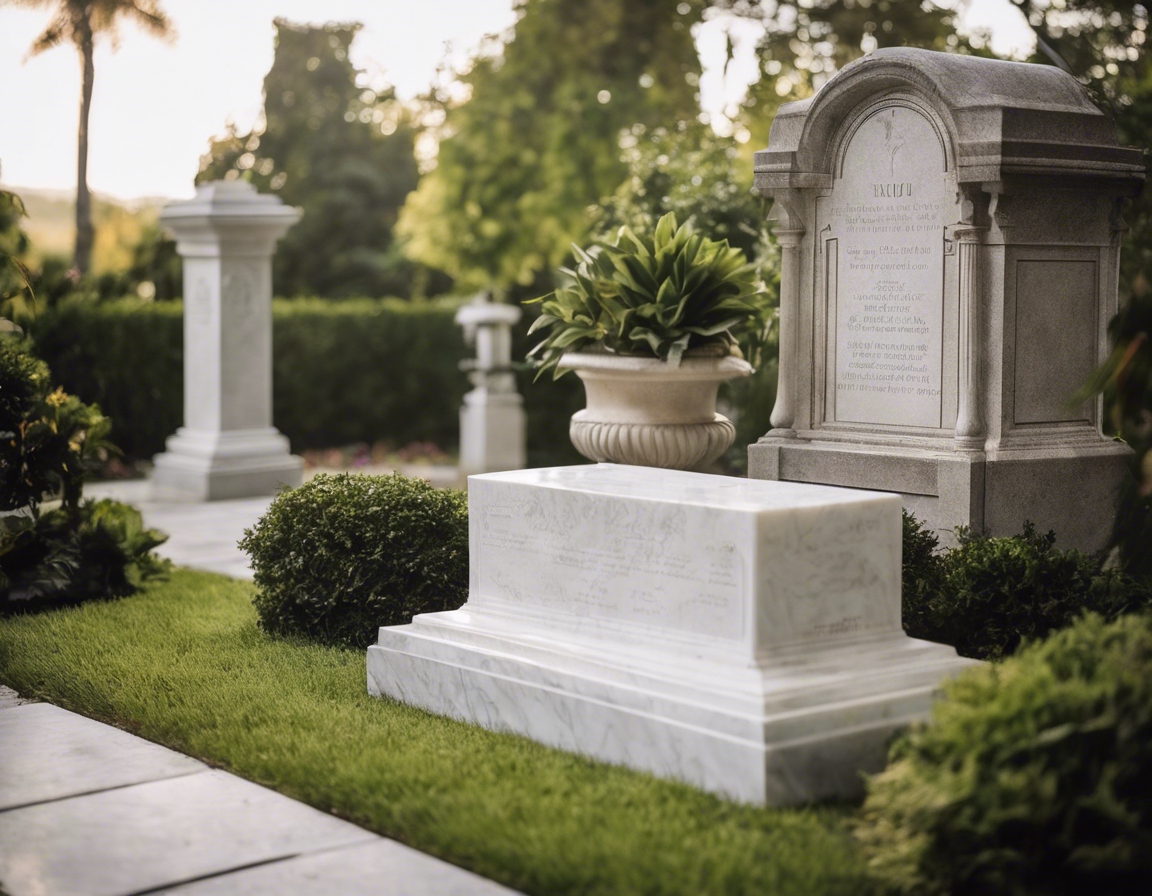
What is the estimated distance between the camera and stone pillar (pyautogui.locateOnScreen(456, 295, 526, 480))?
1588 cm

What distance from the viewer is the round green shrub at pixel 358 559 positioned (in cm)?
688

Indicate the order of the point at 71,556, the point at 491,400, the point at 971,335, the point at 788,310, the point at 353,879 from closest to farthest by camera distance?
the point at 353,879 → the point at 971,335 → the point at 788,310 → the point at 71,556 → the point at 491,400

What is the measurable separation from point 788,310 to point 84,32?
775 inches

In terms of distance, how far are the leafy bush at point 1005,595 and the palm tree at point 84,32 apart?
20351 mm

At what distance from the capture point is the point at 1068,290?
6902 millimetres

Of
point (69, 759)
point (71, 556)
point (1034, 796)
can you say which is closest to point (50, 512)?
point (71, 556)

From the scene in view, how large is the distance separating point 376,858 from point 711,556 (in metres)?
1.44

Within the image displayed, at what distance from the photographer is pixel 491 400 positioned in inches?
628

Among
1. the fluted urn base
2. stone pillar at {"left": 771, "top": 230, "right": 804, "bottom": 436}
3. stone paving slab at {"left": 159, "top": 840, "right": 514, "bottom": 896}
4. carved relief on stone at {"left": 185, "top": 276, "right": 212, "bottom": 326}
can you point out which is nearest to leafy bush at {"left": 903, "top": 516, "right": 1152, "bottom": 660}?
stone pillar at {"left": 771, "top": 230, "right": 804, "bottom": 436}

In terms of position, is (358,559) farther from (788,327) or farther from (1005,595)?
(1005,595)

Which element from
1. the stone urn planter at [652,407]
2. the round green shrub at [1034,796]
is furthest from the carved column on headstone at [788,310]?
the round green shrub at [1034,796]

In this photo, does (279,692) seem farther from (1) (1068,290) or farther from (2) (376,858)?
(1) (1068,290)

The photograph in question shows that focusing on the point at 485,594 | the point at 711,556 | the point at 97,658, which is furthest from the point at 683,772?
the point at 97,658

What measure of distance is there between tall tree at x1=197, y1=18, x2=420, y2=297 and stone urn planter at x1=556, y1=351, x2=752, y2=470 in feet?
80.6
